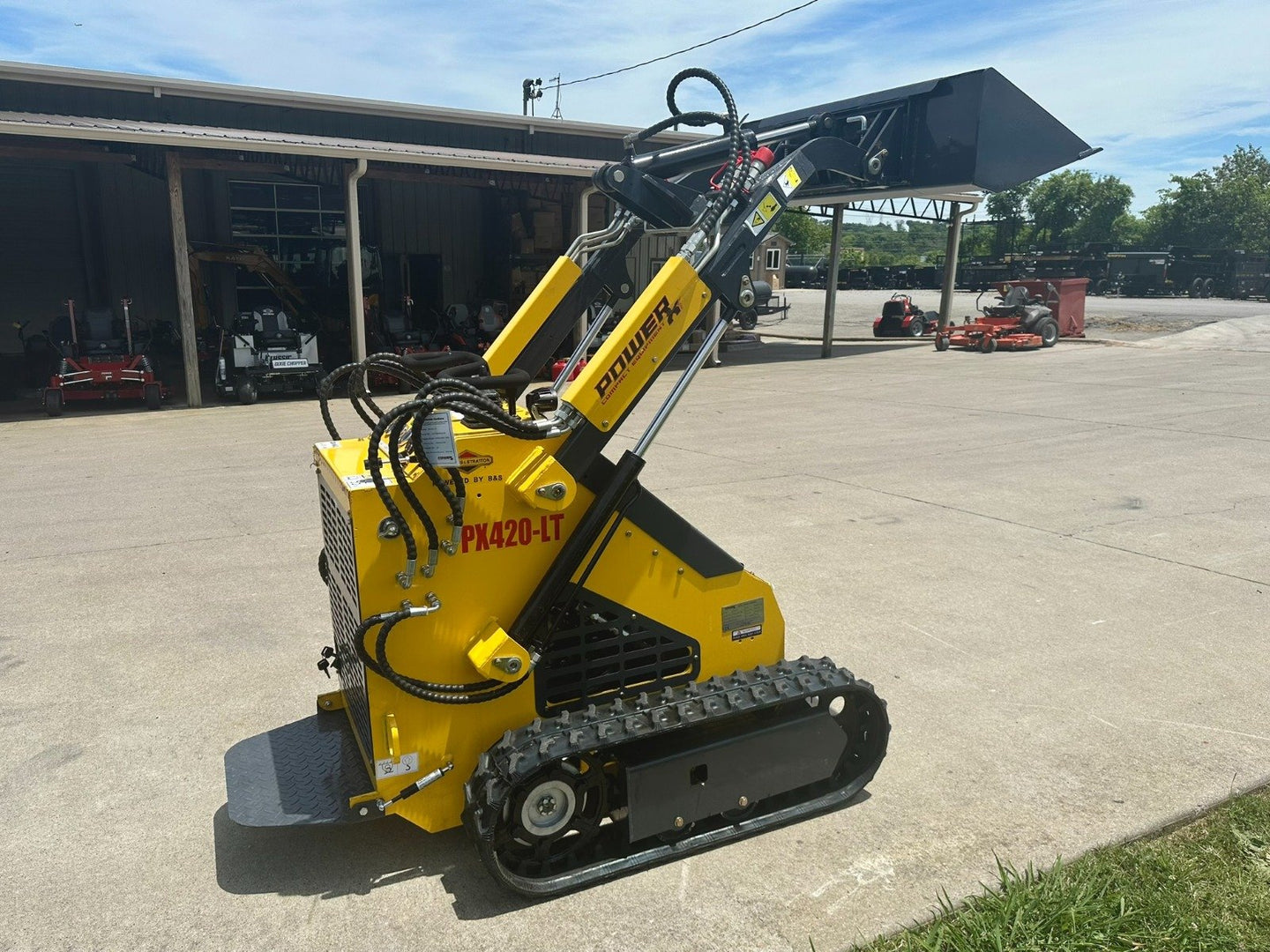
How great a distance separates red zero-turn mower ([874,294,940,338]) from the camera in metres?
28.8

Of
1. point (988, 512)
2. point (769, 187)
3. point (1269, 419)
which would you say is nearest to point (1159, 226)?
point (1269, 419)

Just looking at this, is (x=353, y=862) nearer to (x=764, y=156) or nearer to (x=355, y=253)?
(x=764, y=156)

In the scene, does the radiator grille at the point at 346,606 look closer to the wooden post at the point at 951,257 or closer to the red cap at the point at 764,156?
the red cap at the point at 764,156

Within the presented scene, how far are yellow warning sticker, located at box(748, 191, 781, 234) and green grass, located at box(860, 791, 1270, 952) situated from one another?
2.41 meters

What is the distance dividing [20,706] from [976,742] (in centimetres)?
455

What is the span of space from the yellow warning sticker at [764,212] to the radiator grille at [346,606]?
5.91ft

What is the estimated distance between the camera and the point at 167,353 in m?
21.8

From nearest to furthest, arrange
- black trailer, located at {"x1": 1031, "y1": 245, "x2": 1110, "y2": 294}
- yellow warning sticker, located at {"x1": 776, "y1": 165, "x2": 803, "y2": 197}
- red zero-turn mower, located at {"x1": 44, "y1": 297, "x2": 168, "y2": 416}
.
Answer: yellow warning sticker, located at {"x1": 776, "y1": 165, "x2": 803, "y2": 197}, red zero-turn mower, located at {"x1": 44, "y1": 297, "x2": 168, "y2": 416}, black trailer, located at {"x1": 1031, "y1": 245, "x2": 1110, "y2": 294}

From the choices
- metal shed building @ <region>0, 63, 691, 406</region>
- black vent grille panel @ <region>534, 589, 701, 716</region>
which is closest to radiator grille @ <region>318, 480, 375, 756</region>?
black vent grille panel @ <region>534, 589, 701, 716</region>

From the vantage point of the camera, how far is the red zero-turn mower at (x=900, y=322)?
28.8 meters

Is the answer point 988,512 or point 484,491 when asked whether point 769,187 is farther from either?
point 988,512

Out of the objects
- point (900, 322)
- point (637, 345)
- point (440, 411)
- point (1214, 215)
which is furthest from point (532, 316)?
point (1214, 215)

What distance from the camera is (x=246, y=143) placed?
1410cm

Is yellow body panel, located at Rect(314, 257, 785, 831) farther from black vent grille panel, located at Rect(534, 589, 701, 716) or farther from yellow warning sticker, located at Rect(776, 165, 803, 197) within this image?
yellow warning sticker, located at Rect(776, 165, 803, 197)
